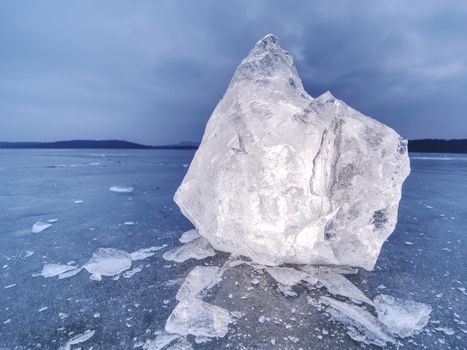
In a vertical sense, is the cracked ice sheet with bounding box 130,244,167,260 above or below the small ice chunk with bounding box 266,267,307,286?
below

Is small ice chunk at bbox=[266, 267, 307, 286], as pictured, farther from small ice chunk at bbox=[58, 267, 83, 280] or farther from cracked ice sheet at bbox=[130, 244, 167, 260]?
small ice chunk at bbox=[58, 267, 83, 280]

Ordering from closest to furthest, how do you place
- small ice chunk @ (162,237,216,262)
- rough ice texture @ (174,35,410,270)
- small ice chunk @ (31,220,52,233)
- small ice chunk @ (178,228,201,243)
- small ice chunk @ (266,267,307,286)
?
small ice chunk @ (266,267,307,286)
rough ice texture @ (174,35,410,270)
small ice chunk @ (162,237,216,262)
small ice chunk @ (178,228,201,243)
small ice chunk @ (31,220,52,233)

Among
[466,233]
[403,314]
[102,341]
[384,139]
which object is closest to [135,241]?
[102,341]

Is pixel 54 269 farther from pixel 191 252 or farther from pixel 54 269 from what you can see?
pixel 191 252

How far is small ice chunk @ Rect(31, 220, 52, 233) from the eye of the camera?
403 cm

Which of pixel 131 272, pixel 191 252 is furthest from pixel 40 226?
pixel 191 252

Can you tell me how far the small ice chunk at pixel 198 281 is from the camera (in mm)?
2344

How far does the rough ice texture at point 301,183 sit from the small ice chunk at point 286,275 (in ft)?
0.30

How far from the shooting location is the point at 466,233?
13.3 ft

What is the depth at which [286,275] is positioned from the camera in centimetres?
261

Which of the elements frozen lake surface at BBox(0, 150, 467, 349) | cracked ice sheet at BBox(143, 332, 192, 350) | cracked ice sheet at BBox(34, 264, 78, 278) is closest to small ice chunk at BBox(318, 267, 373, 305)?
frozen lake surface at BBox(0, 150, 467, 349)

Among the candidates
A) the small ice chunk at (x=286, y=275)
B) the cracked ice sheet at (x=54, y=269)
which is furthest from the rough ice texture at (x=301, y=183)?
the cracked ice sheet at (x=54, y=269)

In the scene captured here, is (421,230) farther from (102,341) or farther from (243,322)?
(102,341)

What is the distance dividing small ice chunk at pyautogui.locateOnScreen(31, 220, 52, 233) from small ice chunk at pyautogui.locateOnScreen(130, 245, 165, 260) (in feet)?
6.62
